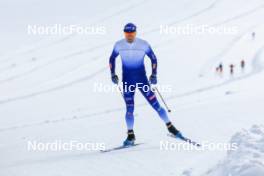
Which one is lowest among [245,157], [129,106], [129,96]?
[245,157]

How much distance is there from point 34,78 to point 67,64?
3945 millimetres

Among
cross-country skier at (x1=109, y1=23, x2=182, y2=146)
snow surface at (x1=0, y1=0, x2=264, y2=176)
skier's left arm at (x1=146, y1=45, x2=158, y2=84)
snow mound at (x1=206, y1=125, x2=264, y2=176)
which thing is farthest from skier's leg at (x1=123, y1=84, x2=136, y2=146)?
snow mound at (x1=206, y1=125, x2=264, y2=176)

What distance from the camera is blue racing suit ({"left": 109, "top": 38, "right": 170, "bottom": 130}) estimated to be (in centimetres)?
901

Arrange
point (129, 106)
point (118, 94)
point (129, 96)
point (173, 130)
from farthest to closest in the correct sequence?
point (118, 94) < point (173, 130) < point (129, 106) < point (129, 96)

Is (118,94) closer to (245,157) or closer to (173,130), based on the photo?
(173,130)

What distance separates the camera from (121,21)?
63.2 m

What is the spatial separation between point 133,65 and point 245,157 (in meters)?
2.88

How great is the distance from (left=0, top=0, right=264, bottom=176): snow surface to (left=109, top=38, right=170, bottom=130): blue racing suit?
3.15 ft

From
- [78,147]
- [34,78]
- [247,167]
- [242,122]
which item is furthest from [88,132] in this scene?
[34,78]

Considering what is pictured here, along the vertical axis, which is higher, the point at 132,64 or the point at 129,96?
the point at 132,64

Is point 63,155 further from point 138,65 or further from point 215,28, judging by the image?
point 215,28

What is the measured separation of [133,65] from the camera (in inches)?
362

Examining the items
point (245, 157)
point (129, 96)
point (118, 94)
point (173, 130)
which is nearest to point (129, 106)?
point (129, 96)

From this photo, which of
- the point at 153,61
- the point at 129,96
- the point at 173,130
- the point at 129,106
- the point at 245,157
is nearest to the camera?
the point at 245,157
